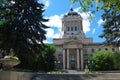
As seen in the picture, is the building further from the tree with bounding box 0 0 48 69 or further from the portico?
the tree with bounding box 0 0 48 69

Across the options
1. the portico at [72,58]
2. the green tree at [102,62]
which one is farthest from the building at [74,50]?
the green tree at [102,62]

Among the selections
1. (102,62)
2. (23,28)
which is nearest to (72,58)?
(102,62)

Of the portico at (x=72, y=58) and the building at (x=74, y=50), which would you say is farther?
the building at (x=74, y=50)

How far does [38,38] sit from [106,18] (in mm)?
8495

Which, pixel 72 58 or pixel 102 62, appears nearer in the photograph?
pixel 102 62

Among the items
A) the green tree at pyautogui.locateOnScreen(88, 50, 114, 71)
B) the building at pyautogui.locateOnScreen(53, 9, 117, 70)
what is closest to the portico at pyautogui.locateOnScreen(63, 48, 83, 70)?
the building at pyautogui.locateOnScreen(53, 9, 117, 70)

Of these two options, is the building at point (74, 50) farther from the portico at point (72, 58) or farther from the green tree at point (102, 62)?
the green tree at point (102, 62)

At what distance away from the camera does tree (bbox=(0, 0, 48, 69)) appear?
29.5m

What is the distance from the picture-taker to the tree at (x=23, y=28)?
29484 millimetres

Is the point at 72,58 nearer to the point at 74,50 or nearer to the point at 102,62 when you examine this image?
the point at 74,50

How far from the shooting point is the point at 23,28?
31.2 meters

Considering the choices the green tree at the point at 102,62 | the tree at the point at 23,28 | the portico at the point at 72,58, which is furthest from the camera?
the portico at the point at 72,58

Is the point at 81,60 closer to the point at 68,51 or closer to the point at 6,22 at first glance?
the point at 68,51

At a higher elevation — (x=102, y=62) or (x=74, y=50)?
(x=74, y=50)
